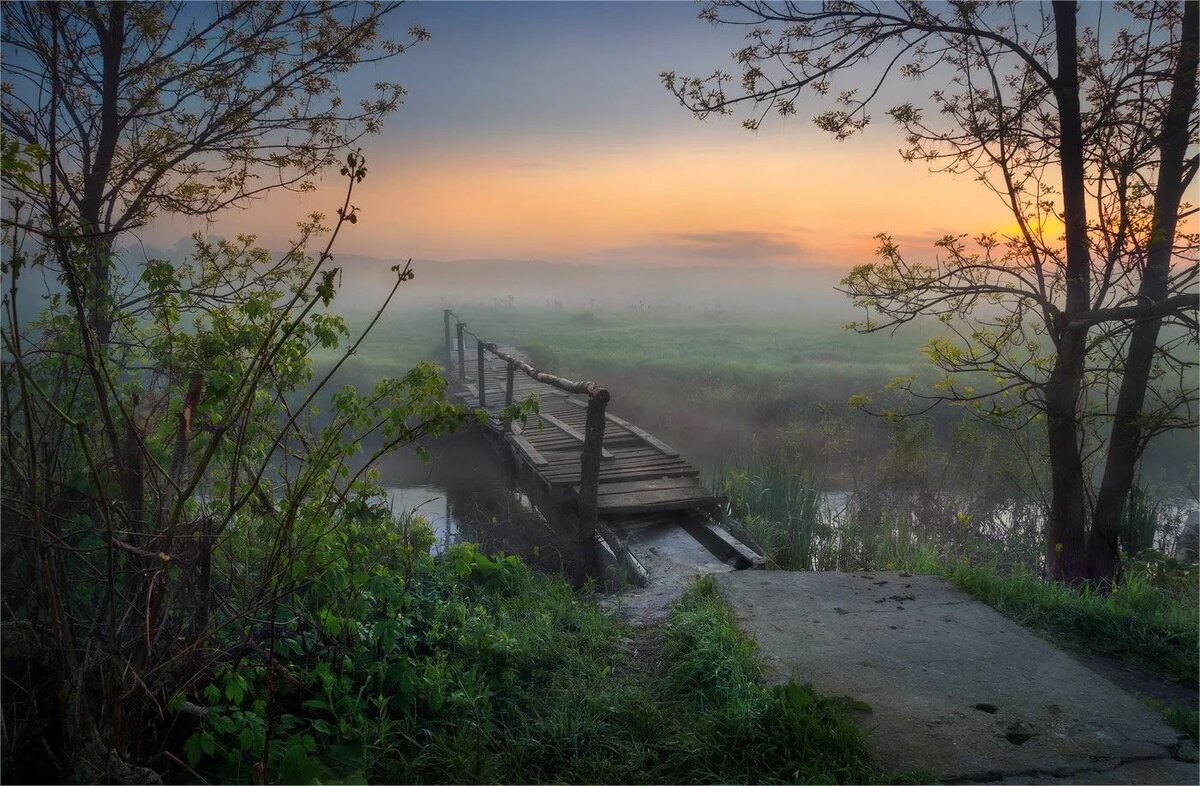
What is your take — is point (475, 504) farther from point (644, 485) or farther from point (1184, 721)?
point (1184, 721)

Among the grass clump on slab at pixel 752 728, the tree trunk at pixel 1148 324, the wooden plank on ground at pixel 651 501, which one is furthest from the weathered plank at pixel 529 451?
the tree trunk at pixel 1148 324

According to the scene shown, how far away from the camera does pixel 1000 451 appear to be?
384 inches

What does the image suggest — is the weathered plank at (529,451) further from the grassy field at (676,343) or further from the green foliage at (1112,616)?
the grassy field at (676,343)

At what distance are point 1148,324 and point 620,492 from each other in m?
4.19

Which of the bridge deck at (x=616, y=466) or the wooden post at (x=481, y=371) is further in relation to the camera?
the wooden post at (x=481, y=371)

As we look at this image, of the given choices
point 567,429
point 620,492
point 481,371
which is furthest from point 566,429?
point 620,492

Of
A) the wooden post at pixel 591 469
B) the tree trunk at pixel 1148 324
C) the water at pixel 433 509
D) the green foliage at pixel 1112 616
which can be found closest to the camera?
the green foliage at pixel 1112 616

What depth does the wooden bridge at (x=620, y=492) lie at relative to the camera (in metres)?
5.72

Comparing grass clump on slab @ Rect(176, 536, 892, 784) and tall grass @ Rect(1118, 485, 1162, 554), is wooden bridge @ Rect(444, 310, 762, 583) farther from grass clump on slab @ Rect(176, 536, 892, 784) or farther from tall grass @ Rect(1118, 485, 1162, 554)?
tall grass @ Rect(1118, 485, 1162, 554)

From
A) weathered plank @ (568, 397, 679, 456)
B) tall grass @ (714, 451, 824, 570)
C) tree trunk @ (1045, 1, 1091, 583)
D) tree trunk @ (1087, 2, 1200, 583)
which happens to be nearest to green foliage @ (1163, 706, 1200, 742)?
tree trunk @ (1087, 2, 1200, 583)

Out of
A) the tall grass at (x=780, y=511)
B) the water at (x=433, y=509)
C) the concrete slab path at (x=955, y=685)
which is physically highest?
the concrete slab path at (x=955, y=685)

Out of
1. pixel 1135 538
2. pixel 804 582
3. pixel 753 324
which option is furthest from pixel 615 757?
pixel 753 324

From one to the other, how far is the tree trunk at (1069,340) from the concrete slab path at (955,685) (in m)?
1.68

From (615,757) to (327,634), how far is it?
133 cm
